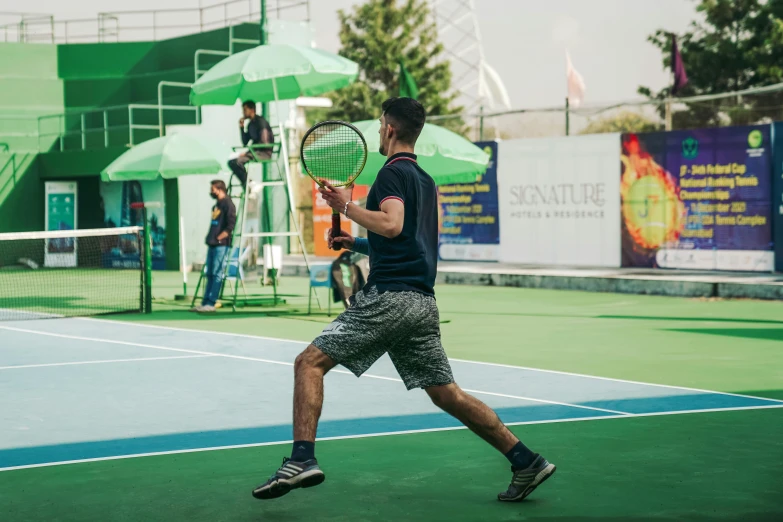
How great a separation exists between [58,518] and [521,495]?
217 cm

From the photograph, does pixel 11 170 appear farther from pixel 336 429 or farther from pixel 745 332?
pixel 336 429

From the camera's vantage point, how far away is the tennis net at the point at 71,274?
56.3 feet

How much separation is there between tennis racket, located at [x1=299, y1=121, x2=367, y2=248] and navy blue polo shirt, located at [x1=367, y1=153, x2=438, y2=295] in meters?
0.58

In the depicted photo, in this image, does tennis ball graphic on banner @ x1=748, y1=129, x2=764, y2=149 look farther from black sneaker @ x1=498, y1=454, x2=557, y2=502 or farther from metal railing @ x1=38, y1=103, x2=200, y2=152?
metal railing @ x1=38, y1=103, x2=200, y2=152

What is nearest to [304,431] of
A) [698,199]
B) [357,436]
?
[357,436]

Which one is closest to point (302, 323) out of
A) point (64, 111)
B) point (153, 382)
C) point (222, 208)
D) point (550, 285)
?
point (222, 208)

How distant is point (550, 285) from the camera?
2048cm

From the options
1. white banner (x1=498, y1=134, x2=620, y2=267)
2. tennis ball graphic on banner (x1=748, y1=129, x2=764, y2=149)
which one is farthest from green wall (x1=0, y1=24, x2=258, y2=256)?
tennis ball graphic on banner (x1=748, y1=129, x2=764, y2=149)

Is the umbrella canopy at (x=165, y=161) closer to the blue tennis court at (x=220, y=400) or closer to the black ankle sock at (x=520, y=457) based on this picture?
the blue tennis court at (x=220, y=400)

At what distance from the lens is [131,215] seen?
3017cm

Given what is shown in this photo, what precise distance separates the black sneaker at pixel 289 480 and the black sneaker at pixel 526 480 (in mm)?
943

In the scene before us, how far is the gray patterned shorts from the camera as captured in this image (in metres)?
5.46

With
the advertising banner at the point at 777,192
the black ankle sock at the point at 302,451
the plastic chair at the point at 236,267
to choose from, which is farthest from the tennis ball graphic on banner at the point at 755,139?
the black ankle sock at the point at 302,451

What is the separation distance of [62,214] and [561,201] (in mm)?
15313
